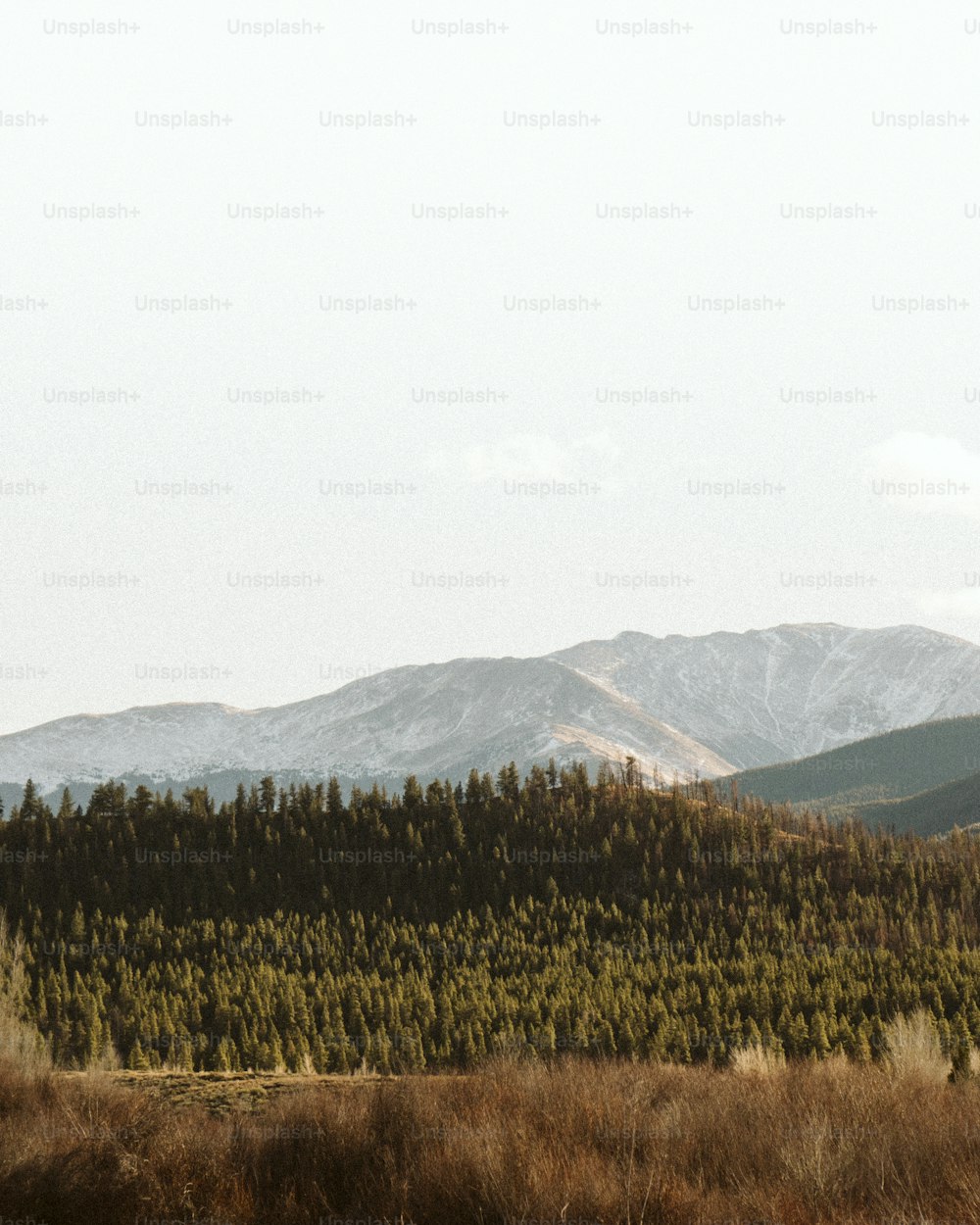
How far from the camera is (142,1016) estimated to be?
368 feet

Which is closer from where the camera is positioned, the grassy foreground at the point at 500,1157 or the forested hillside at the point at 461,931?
the grassy foreground at the point at 500,1157

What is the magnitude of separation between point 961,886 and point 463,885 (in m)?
79.7

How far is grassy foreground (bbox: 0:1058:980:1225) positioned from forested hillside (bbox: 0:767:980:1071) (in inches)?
1994

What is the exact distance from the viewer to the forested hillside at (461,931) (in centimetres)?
10238

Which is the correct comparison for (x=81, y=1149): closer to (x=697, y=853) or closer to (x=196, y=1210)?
(x=196, y=1210)

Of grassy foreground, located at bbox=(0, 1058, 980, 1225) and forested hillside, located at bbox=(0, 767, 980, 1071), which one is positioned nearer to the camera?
grassy foreground, located at bbox=(0, 1058, 980, 1225)

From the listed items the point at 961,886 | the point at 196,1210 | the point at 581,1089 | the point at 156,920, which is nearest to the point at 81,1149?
the point at 196,1210

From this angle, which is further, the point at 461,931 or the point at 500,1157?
the point at 461,931

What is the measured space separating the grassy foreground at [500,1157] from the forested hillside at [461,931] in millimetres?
50643

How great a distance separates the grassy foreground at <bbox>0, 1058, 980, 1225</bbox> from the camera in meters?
21.0

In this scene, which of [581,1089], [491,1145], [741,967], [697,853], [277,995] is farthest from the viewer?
[697,853]

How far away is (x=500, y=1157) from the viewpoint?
2216 cm

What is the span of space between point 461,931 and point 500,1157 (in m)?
132

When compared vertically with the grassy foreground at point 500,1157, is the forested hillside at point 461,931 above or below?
below
